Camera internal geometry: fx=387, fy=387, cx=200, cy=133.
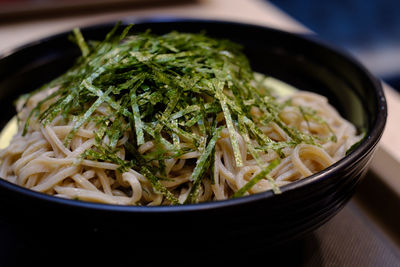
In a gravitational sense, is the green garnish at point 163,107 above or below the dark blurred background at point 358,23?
above

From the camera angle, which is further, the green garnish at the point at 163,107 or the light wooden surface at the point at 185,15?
the light wooden surface at the point at 185,15

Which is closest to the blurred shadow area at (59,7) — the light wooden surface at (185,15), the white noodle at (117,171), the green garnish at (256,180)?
the light wooden surface at (185,15)

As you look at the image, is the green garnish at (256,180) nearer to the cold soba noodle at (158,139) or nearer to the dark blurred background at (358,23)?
the cold soba noodle at (158,139)

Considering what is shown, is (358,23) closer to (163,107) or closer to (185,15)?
(185,15)

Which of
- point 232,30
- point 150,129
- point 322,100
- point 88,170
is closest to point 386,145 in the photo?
point 322,100

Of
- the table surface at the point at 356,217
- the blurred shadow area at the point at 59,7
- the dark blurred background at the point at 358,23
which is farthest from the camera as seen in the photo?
the dark blurred background at the point at 358,23

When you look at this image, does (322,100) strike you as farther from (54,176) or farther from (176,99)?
(54,176)

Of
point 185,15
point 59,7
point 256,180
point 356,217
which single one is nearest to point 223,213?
point 256,180
